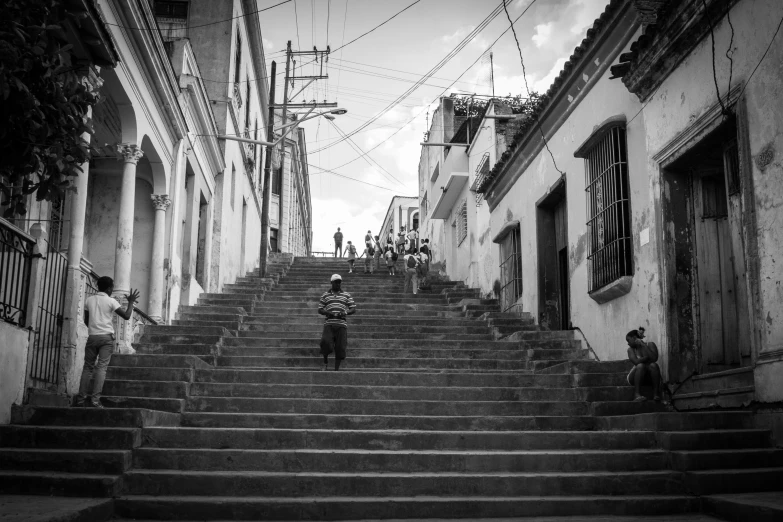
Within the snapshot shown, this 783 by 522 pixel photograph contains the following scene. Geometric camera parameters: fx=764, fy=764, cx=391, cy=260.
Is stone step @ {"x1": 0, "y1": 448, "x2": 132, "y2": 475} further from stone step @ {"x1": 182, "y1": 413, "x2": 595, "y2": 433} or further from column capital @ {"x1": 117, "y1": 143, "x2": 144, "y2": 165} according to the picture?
column capital @ {"x1": 117, "y1": 143, "x2": 144, "y2": 165}

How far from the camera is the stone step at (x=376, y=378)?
995cm

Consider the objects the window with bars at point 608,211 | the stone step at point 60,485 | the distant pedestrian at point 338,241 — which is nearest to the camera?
the stone step at point 60,485

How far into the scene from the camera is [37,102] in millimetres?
4238

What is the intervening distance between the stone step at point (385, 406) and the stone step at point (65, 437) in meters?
1.68

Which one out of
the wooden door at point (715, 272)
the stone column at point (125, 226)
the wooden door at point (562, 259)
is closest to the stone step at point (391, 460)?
the wooden door at point (715, 272)

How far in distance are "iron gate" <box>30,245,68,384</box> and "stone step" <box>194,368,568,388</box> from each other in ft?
5.87

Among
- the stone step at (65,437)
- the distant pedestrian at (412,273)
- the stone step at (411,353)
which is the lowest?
the stone step at (65,437)

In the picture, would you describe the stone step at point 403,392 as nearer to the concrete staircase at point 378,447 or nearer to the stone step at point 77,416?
the concrete staircase at point 378,447

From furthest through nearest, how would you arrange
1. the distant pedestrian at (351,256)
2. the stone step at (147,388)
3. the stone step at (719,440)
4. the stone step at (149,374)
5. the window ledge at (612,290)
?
the distant pedestrian at (351,256)
the window ledge at (612,290)
the stone step at (149,374)
the stone step at (147,388)
the stone step at (719,440)

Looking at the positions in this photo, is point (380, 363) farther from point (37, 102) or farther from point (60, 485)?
point (37, 102)

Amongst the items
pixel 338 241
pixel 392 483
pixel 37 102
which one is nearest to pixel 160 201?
pixel 392 483

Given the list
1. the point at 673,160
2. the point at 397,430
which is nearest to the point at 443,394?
the point at 397,430

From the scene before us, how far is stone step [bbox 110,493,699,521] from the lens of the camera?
6.21 m

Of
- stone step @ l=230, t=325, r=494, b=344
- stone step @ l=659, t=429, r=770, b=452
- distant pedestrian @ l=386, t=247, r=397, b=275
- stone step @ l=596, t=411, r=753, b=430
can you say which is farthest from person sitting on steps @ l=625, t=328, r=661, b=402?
distant pedestrian @ l=386, t=247, r=397, b=275
